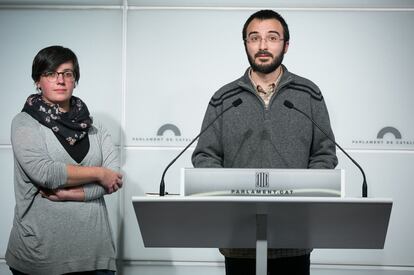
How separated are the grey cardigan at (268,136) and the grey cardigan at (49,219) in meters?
0.53

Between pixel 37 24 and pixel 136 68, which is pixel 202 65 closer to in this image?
pixel 136 68

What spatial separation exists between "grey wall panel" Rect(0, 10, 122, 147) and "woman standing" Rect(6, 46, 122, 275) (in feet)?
2.90

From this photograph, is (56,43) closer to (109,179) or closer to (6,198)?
(6,198)

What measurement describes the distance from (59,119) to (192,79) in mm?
1127

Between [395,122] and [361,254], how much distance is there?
79cm

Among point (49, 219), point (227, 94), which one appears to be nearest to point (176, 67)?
point (227, 94)

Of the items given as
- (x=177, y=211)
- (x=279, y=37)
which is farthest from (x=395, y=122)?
(x=177, y=211)

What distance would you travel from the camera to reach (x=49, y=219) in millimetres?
2760

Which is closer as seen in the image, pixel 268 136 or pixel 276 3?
pixel 268 136

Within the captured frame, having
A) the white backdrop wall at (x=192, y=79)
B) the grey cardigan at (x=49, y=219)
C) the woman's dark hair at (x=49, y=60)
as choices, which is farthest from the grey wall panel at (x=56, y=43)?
the grey cardigan at (x=49, y=219)

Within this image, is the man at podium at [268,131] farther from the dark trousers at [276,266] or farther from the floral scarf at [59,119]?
the floral scarf at [59,119]

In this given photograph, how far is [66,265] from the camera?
2750mm

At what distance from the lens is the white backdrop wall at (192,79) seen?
3762mm

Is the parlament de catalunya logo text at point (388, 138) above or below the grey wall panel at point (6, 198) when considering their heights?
above
